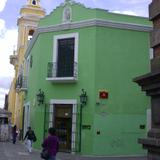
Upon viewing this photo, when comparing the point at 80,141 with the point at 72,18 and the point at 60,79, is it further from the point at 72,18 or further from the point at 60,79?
the point at 72,18

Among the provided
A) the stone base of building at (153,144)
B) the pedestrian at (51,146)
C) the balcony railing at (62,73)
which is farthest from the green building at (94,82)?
the stone base of building at (153,144)

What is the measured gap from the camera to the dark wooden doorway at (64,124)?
25.2m

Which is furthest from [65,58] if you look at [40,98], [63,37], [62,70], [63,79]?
[40,98]

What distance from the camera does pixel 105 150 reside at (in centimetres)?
2377

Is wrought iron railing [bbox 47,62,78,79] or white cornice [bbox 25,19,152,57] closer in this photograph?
white cornice [bbox 25,19,152,57]

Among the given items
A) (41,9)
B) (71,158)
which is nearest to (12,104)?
(41,9)

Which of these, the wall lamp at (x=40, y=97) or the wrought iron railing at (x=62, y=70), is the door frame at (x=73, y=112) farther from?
the wrought iron railing at (x=62, y=70)

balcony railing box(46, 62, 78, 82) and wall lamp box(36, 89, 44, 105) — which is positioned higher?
balcony railing box(46, 62, 78, 82)

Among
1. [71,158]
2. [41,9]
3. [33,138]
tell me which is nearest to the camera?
[71,158]

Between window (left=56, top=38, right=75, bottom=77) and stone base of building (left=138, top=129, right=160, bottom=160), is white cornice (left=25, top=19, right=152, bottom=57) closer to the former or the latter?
window (left=56, top=38, right=75, bottom=77)

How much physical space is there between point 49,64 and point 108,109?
4.92 m

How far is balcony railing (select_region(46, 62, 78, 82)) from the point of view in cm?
2483

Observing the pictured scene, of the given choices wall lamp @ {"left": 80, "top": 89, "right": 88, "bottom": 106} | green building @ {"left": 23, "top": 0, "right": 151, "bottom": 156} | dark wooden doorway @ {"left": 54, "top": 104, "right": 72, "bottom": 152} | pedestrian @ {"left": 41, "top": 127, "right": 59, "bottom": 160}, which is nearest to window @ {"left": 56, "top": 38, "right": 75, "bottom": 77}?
green building @ {"left": 23, "top": 0, "right": 151, "bottom": 156}

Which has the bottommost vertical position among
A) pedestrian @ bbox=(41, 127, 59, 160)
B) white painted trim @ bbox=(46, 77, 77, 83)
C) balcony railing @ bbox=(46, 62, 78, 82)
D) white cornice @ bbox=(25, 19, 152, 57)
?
pedestrian @ bbox=(41, 127, 59, 160)
